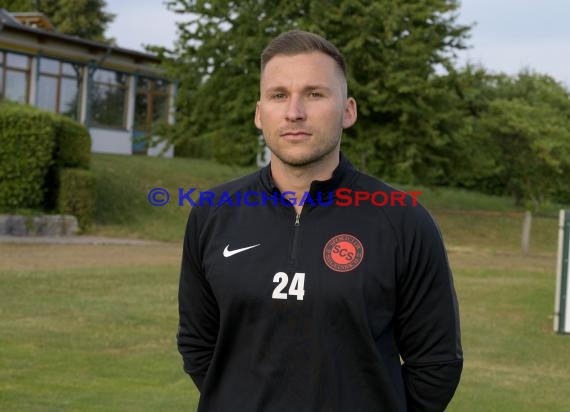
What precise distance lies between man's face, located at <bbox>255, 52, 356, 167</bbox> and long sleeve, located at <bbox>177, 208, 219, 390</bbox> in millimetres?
428

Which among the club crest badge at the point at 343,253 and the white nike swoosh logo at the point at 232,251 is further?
the white nike swoosh logo at the point at 232,251

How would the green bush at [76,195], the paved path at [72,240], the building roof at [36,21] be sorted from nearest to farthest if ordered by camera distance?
the paved path at [72,240], the green bush at [76,195], the building roof at [36,21]

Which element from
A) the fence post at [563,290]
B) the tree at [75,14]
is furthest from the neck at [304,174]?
the tree at [75,14]

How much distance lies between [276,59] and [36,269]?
50.0 feet

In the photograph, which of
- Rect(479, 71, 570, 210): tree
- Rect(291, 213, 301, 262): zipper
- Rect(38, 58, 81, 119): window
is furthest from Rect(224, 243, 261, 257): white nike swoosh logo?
Rect(38, 58, 81, 119): window

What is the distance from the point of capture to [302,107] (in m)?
3.10

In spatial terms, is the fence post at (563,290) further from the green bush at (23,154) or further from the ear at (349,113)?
the green bush at (23,154)

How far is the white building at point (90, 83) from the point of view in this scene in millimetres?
34438

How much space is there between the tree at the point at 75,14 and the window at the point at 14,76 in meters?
22.8

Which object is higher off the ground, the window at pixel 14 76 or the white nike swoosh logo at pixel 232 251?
the window at pixel 14 76

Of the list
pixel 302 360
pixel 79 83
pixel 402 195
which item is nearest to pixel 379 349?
pixel 302 360

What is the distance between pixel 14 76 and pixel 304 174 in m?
33.2

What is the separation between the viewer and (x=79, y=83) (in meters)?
36.8

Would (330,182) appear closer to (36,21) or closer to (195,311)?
(195,311)
